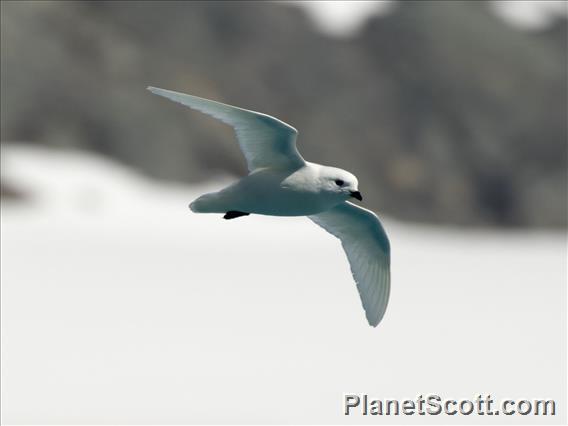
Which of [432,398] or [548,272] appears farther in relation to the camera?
[548,272]

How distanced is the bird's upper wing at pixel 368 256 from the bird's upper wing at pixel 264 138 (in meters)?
1.16

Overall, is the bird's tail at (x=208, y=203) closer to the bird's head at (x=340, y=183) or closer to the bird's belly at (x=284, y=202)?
the bird's belly at (x=284, y=202)

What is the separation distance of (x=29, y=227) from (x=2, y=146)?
290 cm

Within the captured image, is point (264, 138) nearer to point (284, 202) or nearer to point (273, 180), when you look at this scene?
point (273, 180)

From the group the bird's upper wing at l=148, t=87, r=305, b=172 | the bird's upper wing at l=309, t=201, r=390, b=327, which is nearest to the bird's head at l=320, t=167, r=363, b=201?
the bird's upper wing at l=148, t=87, r=305, b=172

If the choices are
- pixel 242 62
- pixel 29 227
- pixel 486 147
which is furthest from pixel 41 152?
pixel 486 147

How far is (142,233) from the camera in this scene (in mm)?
17078

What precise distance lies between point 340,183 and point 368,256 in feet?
5.29

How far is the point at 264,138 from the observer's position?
686 centimetres

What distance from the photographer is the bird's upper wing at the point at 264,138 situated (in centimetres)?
668

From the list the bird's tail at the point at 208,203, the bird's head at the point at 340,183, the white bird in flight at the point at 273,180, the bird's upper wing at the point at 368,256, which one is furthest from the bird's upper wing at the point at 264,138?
the bird's upper wing at the point at 368,256

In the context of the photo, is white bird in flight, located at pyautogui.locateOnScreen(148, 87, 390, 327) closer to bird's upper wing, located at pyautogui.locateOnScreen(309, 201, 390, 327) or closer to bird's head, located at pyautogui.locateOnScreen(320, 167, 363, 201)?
bird's head, located at pyautogui.locateOnScreen(320, 167, 363, 201)

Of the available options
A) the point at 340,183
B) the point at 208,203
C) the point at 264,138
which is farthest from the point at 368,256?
the point at 208,203

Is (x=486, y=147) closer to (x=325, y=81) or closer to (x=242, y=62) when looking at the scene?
(x=325, y=81)
